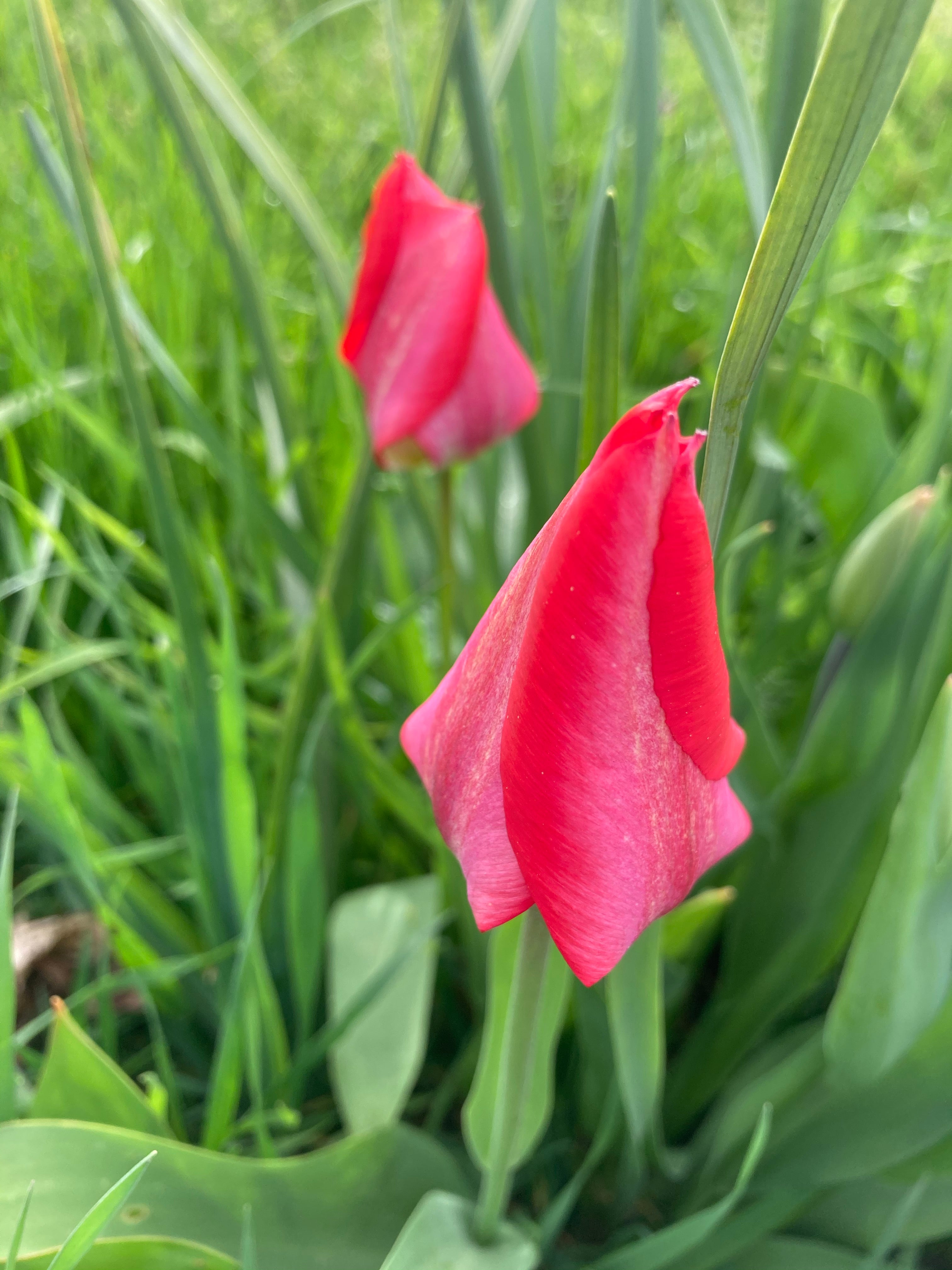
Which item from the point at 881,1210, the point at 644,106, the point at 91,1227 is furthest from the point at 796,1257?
the point at 644,106

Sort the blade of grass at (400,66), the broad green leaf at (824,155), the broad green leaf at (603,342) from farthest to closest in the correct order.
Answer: the blade of grass at (400,66) → the broad green leaf at (603,342) → the broad green leaf at (824,155)

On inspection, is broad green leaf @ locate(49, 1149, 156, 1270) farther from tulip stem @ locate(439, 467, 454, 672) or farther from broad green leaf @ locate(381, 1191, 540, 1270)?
tulip stem @ locate(439, 467, 454, 672)

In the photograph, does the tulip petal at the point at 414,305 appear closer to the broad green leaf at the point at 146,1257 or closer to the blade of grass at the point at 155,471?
the blade of grass at the point at 155,471

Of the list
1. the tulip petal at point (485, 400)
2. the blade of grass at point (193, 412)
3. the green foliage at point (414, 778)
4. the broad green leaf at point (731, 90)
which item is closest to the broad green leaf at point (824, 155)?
the green foliage at point (414, 778)

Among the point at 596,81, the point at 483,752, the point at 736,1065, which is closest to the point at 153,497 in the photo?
the point at 483,752

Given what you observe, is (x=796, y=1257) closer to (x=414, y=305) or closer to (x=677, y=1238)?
(x=677, y=1238)

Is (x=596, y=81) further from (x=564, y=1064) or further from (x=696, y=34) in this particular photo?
(x=564, y=1064)
